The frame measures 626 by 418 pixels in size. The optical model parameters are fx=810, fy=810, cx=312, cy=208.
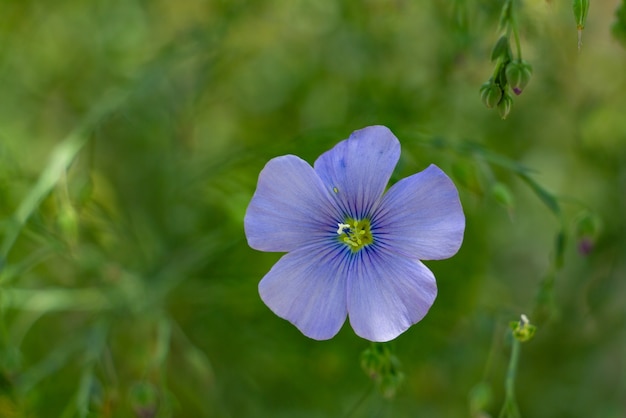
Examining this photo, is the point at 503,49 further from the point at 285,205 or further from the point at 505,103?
the point at 285,205

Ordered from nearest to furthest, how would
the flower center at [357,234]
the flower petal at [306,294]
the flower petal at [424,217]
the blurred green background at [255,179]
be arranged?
1. the flower petal at [424,217]
2. the flower petal at [306,294]
3. the flower center at [357,234]
4. the blurred green background at [255,179]

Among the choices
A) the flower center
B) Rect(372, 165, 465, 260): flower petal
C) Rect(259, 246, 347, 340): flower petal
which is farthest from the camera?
the flower center

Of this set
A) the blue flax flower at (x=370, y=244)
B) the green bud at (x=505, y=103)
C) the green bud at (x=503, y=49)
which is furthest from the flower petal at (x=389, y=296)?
the green bud at (x=503, y=49)

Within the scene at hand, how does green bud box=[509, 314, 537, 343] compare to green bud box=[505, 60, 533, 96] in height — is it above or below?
below

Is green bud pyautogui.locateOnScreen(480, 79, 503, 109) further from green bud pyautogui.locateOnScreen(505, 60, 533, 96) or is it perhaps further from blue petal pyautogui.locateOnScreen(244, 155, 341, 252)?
blue petal pyautogui.locateOnScreen(244, 155, 341, 252)

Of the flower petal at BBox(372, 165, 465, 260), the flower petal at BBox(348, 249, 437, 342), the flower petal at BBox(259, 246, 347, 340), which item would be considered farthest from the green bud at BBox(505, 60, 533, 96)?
the flower petal at BBox(259, 246, 347, 340)

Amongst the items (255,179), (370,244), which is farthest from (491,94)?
(255,179)

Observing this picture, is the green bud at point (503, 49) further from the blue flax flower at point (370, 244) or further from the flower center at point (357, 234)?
the flower center at point (357, 234)
